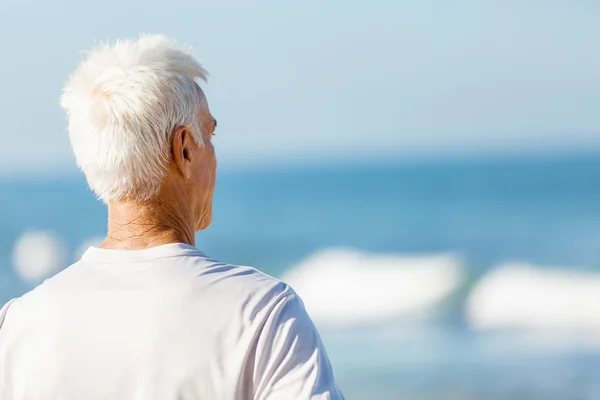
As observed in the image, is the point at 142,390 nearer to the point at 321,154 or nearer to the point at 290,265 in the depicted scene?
the point at 290,265

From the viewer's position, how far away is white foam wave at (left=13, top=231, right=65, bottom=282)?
14.5 meters

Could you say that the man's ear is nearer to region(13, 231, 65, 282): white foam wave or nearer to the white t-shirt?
the white t-shirt

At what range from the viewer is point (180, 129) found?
1585 millimetres

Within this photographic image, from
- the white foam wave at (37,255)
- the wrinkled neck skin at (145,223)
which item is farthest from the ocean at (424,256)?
the wrinkled neck skin at (145,223)

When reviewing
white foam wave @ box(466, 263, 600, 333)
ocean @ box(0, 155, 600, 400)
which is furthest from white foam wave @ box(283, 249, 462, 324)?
white foam wave @ box(466, 263, 600, 333)

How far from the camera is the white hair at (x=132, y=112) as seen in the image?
156 cm

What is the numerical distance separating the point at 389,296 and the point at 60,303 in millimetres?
10656

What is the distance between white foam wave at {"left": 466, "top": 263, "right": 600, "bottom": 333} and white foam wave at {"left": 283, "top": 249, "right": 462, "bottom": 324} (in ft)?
1.70

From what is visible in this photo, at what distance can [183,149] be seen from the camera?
160 cm

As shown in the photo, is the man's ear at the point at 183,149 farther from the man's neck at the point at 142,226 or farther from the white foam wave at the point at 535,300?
the white foam wave at the point at 535,300

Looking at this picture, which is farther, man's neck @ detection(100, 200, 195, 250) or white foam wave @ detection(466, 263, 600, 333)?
white foam wave @ detection(466, 263, 600, 333)

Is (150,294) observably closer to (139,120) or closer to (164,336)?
(164,336)

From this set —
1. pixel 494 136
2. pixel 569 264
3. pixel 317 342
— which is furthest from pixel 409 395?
pixel 494 136

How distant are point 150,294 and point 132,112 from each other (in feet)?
0.89
